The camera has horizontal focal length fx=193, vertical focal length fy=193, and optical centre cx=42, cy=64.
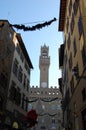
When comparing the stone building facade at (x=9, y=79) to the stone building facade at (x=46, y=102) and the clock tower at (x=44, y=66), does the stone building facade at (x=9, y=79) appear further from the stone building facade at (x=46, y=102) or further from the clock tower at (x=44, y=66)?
the clock tower at (x=44, y=66)

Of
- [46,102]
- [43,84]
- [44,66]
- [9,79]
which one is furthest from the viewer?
[44,66]

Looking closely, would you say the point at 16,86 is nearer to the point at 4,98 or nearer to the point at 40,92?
the point at 4,98

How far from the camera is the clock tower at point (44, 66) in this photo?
93500 millimetres

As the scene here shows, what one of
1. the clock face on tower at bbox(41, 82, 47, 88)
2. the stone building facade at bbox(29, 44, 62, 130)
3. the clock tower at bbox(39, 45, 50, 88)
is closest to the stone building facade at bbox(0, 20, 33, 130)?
the stone building facade at bbox(29, 44, 62, 130)

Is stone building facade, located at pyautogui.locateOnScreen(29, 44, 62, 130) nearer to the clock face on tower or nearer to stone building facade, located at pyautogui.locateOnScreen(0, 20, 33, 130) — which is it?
the clock face on tower

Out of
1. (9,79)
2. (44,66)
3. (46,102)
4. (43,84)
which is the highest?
(44,66)

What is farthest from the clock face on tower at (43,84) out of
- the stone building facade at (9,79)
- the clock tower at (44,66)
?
the stone building facade at (9,79)

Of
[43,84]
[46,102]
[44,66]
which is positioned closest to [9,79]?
[46,102]

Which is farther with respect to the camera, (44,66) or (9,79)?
(44,66)

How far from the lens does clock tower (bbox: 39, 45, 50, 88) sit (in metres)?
93.5

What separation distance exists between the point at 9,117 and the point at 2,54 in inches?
316

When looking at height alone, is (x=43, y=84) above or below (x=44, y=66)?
below

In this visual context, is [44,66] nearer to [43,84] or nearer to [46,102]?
[43,84]

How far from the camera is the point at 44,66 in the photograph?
10012 cm
